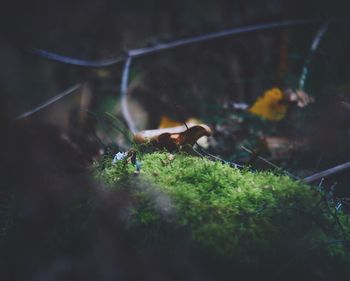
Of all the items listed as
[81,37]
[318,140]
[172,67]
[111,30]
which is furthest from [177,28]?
[318,140]

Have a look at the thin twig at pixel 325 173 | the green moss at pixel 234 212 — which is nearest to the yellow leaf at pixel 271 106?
the thin twig at pixel 325 173

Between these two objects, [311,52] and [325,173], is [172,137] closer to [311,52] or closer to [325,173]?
[325,173]

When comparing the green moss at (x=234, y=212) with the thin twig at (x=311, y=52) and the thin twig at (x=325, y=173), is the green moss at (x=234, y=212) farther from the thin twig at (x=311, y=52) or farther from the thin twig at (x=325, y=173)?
the thin twig at (x=311, y=52)

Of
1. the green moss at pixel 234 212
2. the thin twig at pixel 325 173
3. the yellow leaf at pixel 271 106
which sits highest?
the green moss at pixel 234 212

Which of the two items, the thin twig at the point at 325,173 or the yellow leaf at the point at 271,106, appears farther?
the yellow leaf at the point at 271,106

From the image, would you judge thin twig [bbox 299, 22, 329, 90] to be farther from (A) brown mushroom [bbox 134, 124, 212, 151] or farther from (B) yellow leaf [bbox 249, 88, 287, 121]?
(A) brown mushroom [bbox 134, 124, 212, 151]

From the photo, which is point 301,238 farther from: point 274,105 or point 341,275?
point 274,105
